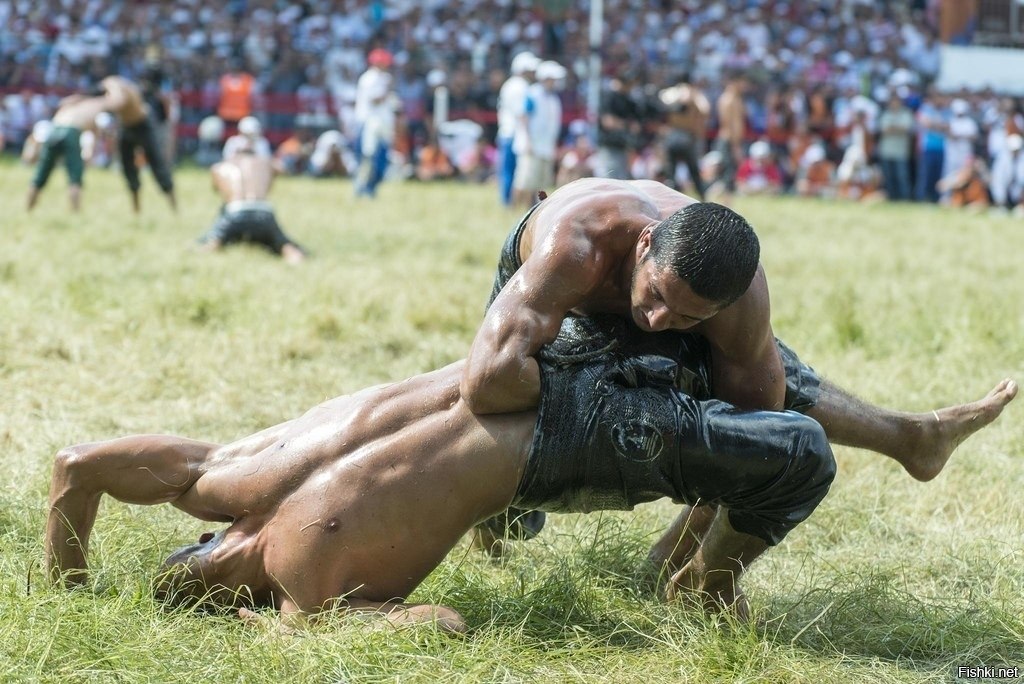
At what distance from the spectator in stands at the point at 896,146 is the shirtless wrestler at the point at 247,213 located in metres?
11.4

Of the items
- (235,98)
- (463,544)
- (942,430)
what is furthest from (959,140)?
(463,544)

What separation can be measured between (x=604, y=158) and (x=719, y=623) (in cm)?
989

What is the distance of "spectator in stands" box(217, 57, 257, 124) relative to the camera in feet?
65.4

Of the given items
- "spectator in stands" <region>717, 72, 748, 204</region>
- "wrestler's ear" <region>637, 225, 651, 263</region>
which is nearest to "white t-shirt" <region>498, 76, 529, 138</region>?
"spectator in stands" <region>717, 72, 748, 204</region>

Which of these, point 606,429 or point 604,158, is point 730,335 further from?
point 604,158

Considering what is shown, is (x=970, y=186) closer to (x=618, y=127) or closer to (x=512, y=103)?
(x=512, y=103)

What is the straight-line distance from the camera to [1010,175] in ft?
56.4

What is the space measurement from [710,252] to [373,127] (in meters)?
13.0

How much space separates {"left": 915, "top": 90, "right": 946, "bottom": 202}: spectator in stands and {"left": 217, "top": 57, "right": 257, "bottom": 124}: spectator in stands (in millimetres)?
9606

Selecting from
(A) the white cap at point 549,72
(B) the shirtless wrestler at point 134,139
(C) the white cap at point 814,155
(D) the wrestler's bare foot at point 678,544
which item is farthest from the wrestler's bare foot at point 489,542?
(C) the white cap at point 814,155

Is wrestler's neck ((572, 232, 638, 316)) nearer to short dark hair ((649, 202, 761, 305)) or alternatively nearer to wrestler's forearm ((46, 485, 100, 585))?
short dark hair ((649, 202, 761, 305))

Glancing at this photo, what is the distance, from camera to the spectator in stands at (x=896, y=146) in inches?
724

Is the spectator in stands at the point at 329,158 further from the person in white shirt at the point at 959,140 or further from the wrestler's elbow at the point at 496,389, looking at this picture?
the wrestler's elbow at the point at 496,389

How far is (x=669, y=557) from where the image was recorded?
328 cm
